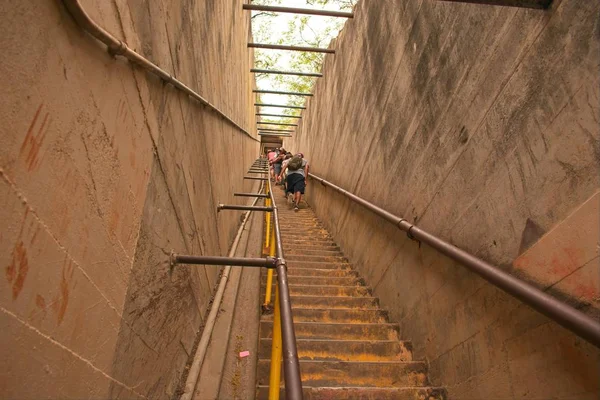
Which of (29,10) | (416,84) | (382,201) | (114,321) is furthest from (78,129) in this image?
(382,201)

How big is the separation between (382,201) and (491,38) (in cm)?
172

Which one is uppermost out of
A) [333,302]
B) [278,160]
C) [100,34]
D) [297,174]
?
[278,160]

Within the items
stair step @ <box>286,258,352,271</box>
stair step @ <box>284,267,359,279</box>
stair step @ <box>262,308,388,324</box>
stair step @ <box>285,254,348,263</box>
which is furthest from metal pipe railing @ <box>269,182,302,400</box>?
stair step @ <box>285,254,348,263</box>

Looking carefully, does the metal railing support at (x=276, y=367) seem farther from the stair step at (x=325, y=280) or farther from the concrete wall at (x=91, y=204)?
the stair step at (x=325, y=280)

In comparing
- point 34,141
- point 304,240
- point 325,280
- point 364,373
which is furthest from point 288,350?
point 304,240

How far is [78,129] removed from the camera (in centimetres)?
83

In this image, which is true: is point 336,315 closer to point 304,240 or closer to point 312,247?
point 312,247

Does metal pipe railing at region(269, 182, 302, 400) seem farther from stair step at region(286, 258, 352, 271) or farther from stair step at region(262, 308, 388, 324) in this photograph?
stair step at region(286, 258, 352, 271)

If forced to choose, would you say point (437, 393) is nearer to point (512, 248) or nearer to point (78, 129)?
point (512, 248)

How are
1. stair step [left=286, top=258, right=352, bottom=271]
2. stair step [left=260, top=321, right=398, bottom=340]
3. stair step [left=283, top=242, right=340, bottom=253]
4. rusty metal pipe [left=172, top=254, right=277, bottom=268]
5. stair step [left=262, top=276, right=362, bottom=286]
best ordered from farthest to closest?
stair step [left=283, top=242, right=340, bottom=253]
stair step [left=286, top=258, right=352, bottom=271]
stair step [left=262, top=276, right=362, bottom=286]
stair step [left=260, top=321, right=398, bottom=340]
rusty metal pipe [left=172, top=254, right=277, bottom=268]

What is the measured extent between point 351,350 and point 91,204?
2.08 meters

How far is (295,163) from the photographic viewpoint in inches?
266

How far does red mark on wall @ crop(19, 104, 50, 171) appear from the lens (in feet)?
2.14

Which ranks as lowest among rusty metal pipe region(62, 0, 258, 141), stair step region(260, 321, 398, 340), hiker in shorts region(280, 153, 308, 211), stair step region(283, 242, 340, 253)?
stair step region(260, 321, 398, 340)
